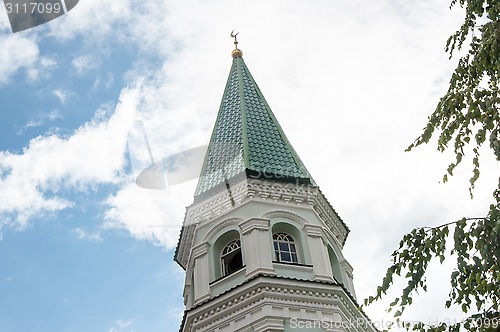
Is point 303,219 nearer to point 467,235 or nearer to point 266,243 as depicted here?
point 266,243

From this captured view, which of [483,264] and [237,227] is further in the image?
[237,227]

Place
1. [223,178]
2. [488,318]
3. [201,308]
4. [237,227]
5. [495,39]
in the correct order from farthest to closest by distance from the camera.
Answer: [223,178] → [237,227] → [201,308] → [495,39] → [488,318]

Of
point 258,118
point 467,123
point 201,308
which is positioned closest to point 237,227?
point 201,308

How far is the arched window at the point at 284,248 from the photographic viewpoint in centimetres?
1672

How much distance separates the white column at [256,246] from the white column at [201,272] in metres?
1.17

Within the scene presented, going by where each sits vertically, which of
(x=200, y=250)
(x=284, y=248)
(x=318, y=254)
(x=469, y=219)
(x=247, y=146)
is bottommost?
(x=469, y=219)

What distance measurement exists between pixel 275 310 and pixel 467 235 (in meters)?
8.00

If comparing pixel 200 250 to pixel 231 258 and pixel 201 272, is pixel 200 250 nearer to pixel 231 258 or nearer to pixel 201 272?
pixel 201 272

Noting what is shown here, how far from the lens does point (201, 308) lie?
15.9 metres

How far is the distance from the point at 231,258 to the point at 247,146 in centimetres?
369

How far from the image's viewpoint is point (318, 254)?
16781mm

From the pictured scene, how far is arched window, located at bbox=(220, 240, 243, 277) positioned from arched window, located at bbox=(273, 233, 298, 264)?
39.3 inches

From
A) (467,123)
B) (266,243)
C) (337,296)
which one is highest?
(266,243)

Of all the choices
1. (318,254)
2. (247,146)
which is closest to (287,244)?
(318,254)
